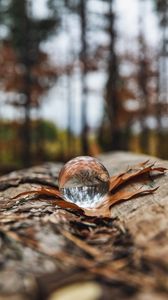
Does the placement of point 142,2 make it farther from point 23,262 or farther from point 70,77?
point 23,262

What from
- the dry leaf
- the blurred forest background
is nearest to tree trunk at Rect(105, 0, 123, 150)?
the blurred forest background

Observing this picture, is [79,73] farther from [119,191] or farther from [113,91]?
[119,191]

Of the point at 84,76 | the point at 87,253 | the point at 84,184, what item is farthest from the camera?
the point at 84,76

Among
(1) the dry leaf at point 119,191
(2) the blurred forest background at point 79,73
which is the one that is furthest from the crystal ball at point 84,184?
(2) the blurred forest background at point 79,73

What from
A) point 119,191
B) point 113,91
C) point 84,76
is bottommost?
point 113,91

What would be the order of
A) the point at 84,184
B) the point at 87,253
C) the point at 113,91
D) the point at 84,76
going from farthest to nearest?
the point at 84,76
the point at 113,91
the point at 84,184
the point at 87,253

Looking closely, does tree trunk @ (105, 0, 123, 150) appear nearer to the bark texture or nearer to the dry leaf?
the dry leaf

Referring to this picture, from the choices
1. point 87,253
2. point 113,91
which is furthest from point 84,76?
point 87,253
